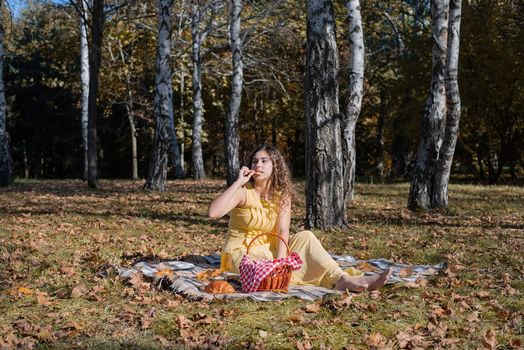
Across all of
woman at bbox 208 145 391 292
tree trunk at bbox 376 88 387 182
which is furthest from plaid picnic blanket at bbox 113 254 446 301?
tree trunk at bbox 376 88 387 182

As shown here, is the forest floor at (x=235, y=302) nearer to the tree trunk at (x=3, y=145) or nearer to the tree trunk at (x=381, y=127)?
the tree trunk at (x=3, y=145)

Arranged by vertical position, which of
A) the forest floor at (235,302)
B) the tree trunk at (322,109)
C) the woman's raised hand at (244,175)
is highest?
the tree trunk at (322,109)

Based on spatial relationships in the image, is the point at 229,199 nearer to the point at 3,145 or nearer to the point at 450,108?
the point at 450,108

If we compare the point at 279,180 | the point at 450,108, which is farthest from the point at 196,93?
the point at 279,180

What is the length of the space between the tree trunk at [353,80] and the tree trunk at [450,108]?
173 cm

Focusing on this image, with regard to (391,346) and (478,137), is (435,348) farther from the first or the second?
(478,137)

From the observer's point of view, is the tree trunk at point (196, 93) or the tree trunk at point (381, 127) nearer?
the tree trunk at point (196, 93)

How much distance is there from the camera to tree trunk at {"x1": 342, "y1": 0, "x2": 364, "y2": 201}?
11.9 meters

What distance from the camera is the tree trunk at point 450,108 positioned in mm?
11492

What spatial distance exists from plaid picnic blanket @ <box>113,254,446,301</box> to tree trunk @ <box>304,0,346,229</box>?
2234 mm

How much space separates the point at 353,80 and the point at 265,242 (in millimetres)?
6797

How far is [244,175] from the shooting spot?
19.0 feet

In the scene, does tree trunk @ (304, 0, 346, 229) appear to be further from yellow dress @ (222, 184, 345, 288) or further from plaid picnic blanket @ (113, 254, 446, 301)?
yellow dress @ (222, 184, 345, 288)

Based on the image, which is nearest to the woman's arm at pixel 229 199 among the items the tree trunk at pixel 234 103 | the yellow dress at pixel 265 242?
the yellow dress at pixel 265 242
